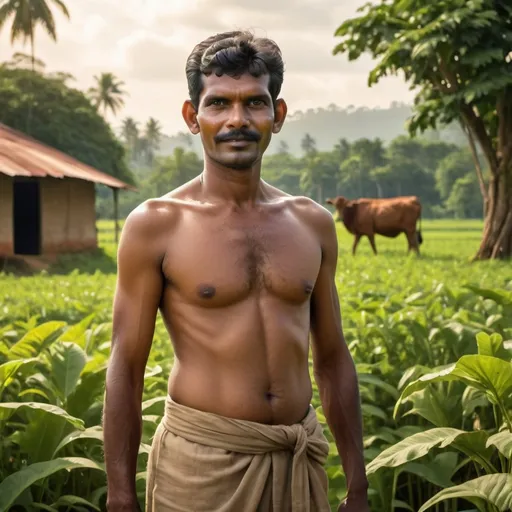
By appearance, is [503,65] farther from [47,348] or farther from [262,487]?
[262,487]

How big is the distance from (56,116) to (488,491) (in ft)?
96.3

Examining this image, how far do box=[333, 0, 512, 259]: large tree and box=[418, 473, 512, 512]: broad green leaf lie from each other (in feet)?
42.0

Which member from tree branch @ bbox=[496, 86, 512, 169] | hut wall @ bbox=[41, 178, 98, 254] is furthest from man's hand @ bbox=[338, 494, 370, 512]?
hut wall @ bbox=[41, 178, 98, 254]

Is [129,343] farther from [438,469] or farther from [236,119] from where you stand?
[438,469]

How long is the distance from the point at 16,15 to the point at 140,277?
34.4 m

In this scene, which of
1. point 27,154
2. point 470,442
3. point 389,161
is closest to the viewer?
point 470,442

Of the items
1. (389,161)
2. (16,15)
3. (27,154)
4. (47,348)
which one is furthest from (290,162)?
(47,348)

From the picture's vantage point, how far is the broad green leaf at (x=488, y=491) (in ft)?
9.18

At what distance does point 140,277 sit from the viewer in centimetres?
192

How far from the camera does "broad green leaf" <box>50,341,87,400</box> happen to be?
3553 millimetres

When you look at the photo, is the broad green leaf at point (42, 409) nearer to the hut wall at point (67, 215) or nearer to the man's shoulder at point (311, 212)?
the man's shoulder at point (311, 212)

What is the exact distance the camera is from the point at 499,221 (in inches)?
715

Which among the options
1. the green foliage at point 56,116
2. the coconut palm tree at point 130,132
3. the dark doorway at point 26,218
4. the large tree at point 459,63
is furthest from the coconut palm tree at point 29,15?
the coconut palm tree at point 130,132

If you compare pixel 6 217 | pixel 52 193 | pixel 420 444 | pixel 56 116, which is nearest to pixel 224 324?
pixel 420 444
